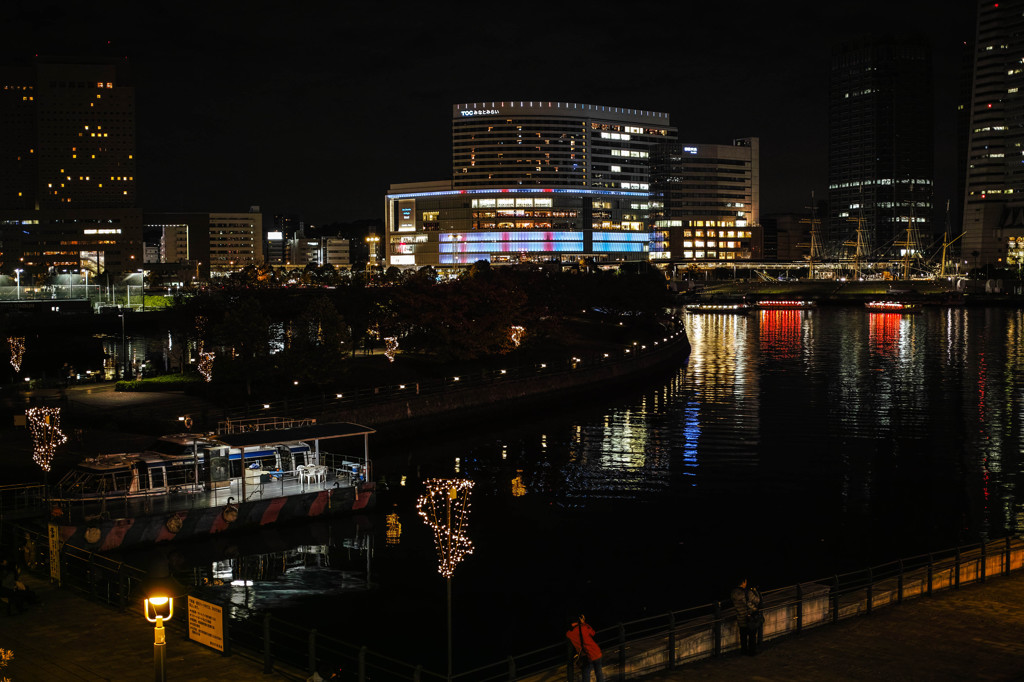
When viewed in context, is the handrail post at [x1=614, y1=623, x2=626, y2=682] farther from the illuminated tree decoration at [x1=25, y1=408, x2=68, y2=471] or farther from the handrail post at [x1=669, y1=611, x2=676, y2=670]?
the illuminated tree decoration at [x1=25, y1=408, x2=68, y2=471]

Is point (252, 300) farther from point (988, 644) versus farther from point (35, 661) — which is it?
point (988, 644)

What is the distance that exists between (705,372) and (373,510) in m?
55.7

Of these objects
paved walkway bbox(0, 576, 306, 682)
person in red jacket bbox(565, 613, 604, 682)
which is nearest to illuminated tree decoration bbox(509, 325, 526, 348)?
paved walkway bbox(0, 576, 306, 682)

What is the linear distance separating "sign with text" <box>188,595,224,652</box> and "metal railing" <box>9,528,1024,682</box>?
1.77ft

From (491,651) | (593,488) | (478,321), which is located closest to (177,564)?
(491,651)

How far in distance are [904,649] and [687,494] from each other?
75.3 ft

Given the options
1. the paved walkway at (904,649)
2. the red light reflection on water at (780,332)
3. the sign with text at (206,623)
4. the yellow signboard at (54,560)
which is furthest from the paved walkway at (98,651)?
the red light reflection on water at (780,332)

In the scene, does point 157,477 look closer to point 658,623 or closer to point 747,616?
point 658,623

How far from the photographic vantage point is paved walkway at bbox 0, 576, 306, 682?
18.0m

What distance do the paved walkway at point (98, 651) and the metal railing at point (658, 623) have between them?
538 millimetres

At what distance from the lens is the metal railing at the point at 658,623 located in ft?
61.1

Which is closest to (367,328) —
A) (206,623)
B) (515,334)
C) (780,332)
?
(515,334)

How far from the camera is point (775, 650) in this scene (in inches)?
787

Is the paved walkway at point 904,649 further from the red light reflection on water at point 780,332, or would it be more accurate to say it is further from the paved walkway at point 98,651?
the red light reflection on water at point 780,332
